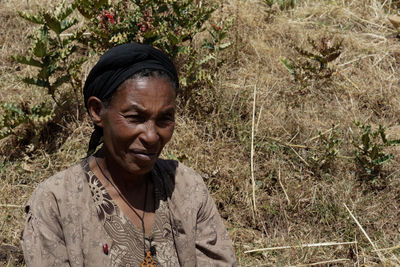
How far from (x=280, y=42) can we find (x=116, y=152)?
3347mm

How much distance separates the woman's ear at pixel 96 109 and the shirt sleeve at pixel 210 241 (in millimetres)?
577

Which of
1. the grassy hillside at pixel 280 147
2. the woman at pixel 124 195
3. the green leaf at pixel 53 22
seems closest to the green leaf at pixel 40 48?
the green leaf at pixel 53 22

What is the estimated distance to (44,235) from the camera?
1926mm

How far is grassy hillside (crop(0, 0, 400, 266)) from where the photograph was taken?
3609 mm

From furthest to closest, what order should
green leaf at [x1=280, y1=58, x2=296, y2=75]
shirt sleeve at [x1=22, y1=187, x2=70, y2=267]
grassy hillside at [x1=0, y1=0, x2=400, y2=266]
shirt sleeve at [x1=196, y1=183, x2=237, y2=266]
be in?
green leaf at [x1=280, y1=58, x2=296, y2=75] < grassy hillside at [x1=0, y1=0, x2=400, y2=266] < shirt sleeve at [x1=196, y1=183, x2=237, y2=266] < shirt sleeve at [x1=22, y1=187, x2=70, y2=267]

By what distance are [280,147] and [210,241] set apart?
1.94 m

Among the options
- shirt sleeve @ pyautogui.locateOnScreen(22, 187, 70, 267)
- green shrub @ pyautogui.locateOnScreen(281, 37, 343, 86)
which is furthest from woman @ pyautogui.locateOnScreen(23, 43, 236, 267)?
green shrub @ pyautogui.locateOnScreen(281, 37, 343, 86)

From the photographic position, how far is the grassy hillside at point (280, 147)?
3.61 meters

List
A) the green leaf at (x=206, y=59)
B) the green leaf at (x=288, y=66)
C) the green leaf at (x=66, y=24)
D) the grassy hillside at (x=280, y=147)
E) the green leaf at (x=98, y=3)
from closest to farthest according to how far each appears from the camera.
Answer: the grassy hillside at (x=280, y=147) → the green leaf at (x=66, y=24) → the green leaf at (x=98, y=3) → the green leaf at (x=206, y=59) → the green leaf at (x=288, y=66)

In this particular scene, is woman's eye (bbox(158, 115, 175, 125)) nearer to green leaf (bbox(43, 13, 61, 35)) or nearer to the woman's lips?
the woman's lips

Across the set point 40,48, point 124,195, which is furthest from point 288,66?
point 124,195

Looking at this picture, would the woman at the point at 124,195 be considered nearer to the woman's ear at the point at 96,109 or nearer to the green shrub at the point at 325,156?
the woman's ear at the point at 96,109

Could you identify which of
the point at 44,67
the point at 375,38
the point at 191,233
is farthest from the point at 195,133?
the point at 375,38

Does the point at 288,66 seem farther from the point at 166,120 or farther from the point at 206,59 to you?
the point at 166,120
